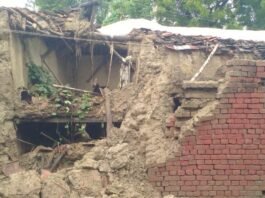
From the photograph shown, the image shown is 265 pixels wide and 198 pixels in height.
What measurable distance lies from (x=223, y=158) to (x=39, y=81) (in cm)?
348

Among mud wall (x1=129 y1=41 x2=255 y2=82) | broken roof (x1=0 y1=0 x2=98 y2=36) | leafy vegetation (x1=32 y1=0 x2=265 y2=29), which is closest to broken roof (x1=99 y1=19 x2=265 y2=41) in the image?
broken roof (x1=0 y1=0 x2=98 y2=36)

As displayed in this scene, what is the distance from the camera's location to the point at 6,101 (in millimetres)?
7156

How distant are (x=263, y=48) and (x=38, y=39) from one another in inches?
147

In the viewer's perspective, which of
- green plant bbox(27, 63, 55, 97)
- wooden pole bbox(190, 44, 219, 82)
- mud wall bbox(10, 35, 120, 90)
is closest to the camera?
wooden pole bbox(190, 44, 219, 82)

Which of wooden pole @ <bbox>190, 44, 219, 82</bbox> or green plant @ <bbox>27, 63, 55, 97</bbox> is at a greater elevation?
wooden pole @ <bbox>190, 44, 219, 82</bbox>

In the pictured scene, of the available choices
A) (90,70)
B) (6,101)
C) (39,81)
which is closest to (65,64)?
(90,70)

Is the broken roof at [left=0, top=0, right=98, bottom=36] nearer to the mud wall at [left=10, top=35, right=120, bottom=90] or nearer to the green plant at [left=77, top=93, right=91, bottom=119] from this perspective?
the mud wall at [left=10, top=35, right=120, bottom=90]

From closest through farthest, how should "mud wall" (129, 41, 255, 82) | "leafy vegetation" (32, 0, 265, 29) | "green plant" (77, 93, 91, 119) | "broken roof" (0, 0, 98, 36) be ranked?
"mud wall" (129, 41, 255, 82) → "broken roof" (0, 0, 98, 36) → "green plant" (77, 93, 91, 119) → "leafy vegetation" (32, 0, 265, 29)

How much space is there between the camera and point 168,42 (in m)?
7.20

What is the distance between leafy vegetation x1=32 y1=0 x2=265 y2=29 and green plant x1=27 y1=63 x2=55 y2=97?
8.35 meters

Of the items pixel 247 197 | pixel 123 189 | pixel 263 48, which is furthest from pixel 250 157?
pixel 263 48

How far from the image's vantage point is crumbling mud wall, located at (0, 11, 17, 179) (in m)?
6.87

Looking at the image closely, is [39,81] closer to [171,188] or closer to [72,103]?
[72,103]

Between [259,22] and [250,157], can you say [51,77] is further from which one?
[259,22]
